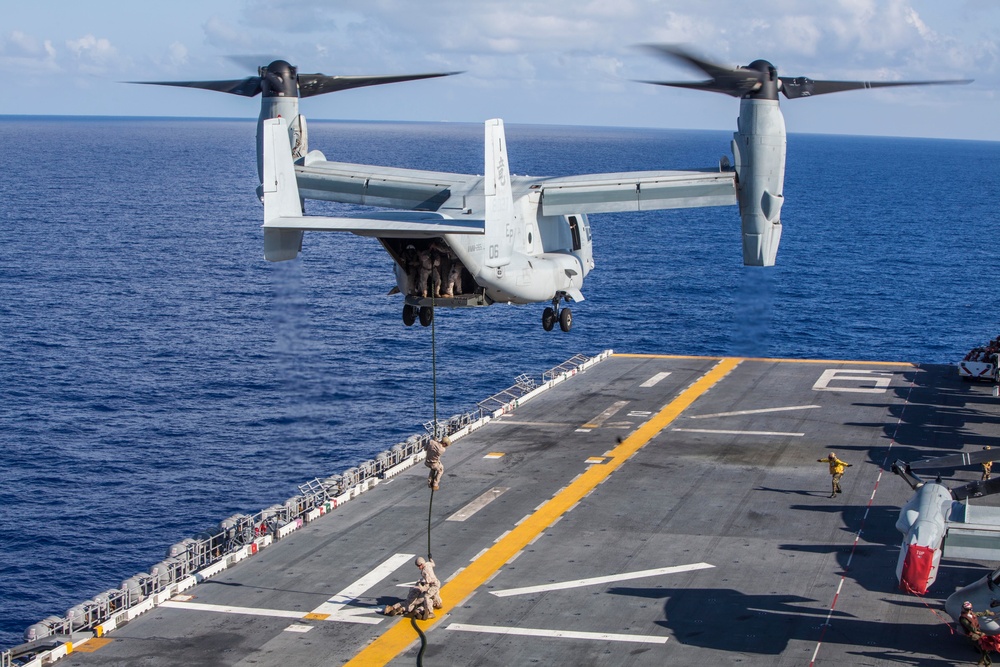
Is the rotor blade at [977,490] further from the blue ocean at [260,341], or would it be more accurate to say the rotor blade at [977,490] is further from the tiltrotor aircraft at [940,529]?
the blue ocean at [260,341]

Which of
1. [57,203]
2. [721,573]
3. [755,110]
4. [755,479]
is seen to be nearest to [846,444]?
[755,479]

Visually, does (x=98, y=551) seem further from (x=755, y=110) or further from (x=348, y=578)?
(x=755, y=110)

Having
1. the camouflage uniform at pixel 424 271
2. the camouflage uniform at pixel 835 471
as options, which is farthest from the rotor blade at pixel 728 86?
the camouflage uniform at pixel 835 471

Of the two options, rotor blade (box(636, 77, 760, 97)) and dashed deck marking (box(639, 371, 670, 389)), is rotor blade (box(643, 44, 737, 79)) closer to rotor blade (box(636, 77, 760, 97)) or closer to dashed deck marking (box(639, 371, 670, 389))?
rotor blade (box(636, 77, 760, 97))

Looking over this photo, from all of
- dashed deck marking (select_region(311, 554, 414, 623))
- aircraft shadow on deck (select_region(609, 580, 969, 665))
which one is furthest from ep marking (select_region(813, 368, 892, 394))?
dashed deck marking (select_region(311, 554, 414, 623))

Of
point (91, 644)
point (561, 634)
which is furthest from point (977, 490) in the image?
point (91, 644)

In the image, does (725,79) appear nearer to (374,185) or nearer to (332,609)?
(374,185)
